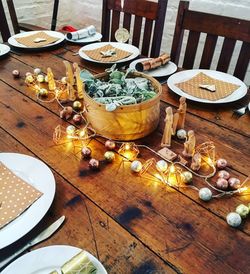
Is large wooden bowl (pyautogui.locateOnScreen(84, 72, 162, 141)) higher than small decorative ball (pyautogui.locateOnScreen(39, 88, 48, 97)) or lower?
higher

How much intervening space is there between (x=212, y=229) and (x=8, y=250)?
1.24 feet

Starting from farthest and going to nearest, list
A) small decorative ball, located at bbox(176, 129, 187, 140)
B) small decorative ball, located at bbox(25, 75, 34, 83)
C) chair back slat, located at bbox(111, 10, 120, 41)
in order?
chair back slat, located at bbox(111, 10, 120, 41) → small decorative ball, located at bbox(25, 75, 34, 83) → small decorative ball, located at bbox(176, 129, 187, 140)

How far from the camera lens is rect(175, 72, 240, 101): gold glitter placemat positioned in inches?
37.2

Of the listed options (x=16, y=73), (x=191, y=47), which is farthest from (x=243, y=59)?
(x=16, y=73)

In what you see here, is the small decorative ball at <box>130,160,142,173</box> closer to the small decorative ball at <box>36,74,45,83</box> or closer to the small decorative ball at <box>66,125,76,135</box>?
the small decorative ball at <box>66,125,76,135</box>

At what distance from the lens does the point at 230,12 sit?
2076 millimetres

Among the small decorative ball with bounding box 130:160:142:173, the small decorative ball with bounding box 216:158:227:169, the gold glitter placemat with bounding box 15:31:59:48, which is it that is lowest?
the gold glitter placemat with bounding box 15:31:59:48

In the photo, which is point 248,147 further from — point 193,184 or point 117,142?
point 117,142

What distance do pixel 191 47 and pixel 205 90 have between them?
37 centimetres

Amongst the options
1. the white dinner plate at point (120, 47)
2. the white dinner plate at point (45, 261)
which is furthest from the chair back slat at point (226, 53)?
the white dinner plate at point (45, 261)

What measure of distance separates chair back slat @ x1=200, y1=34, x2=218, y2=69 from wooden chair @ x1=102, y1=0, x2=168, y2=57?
25cm

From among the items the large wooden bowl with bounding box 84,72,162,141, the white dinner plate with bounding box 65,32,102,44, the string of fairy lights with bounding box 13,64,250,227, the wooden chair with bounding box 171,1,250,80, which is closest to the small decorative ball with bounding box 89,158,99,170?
the string of fairy lights with bounding box 13,64,250,227

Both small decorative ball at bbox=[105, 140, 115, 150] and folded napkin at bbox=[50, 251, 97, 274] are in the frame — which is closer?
folded napkin at bbox=[50, 251, 97, 274]

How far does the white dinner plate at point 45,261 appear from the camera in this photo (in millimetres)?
454
